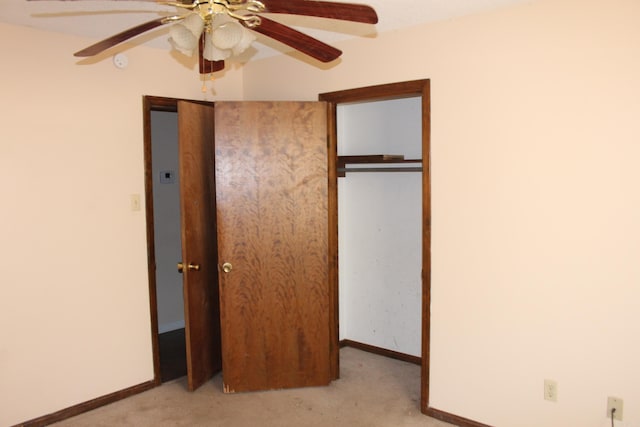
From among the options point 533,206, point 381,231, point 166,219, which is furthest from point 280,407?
point 166,219

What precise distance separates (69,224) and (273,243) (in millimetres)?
1218

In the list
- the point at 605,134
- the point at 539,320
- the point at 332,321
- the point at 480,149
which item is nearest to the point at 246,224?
the point at 332,321

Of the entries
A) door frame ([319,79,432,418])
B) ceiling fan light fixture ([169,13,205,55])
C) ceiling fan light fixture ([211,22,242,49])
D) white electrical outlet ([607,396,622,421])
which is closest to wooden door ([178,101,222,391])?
door frame ([319,79,432,418])

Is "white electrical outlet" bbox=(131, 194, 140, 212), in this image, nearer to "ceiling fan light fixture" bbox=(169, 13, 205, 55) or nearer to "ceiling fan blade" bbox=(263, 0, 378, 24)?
"ceiling fan light fixture" bbox=(169, 13, 205, 55)

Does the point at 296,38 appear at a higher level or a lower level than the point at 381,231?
higher

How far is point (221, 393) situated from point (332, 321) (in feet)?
2.83

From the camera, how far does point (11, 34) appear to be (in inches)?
106

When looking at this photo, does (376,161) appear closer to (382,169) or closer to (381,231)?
(382,169)

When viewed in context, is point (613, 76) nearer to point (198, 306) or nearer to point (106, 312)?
point (198, 306)

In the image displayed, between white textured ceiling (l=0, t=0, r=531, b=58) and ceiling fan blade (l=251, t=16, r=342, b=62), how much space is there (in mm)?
632

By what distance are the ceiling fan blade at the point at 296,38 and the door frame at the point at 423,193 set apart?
3.62 feet

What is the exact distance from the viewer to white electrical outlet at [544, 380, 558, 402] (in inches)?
99.3

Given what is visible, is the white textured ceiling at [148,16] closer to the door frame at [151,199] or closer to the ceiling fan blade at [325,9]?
the door frame at [151,199]

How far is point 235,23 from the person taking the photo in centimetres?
166
